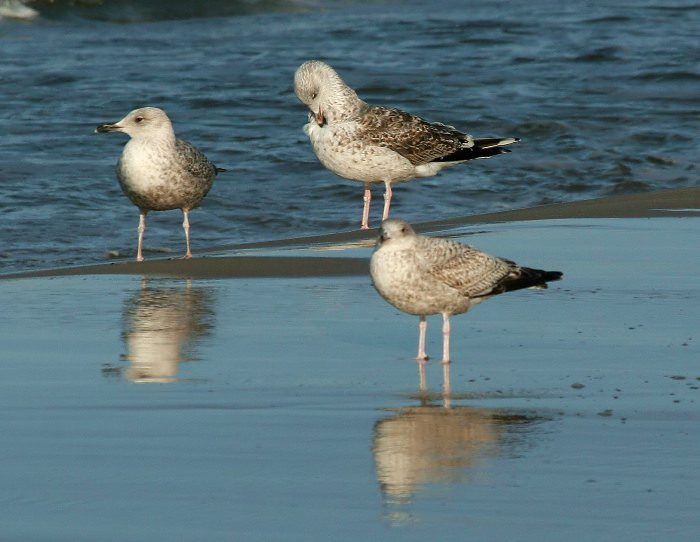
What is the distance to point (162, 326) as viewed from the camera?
8023mm

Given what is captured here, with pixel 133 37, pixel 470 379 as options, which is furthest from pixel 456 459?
pixel 133 37

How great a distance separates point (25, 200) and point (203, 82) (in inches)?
270

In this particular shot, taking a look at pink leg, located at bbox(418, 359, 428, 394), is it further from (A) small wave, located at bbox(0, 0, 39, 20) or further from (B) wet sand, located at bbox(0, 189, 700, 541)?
(A) small wave, located at bbox(0, 0, 39, 20)

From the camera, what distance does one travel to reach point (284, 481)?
5.38 meters

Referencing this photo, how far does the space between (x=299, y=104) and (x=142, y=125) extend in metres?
7.93

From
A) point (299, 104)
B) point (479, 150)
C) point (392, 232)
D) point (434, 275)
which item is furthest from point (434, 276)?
point (299, 104)

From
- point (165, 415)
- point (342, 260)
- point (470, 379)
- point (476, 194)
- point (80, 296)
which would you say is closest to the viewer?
point (165, 415)

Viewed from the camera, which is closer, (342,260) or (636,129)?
(342,260)

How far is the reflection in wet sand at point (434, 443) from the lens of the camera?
212 inches

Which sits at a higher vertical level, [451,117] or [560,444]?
[560,444]

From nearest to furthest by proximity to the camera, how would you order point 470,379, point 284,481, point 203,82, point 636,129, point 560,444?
point 284,481
point 560,444
point 470,379
point 636,129
point 203,82

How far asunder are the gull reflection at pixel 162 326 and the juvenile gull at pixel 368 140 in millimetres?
2825

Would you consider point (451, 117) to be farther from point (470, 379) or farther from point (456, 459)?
point (456, 459)

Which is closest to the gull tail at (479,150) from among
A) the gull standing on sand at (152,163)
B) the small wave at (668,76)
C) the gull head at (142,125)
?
the gull standing on sand at (152,163)
